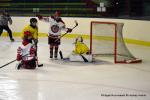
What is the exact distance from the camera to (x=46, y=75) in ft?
25.5

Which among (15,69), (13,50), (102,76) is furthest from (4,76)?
(13,50)

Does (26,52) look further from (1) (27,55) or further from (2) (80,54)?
(2) (80,54)

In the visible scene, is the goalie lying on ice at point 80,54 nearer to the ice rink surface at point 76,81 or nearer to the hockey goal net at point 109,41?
the ice rink surface at point 76,81

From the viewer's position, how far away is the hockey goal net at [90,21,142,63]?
956cm

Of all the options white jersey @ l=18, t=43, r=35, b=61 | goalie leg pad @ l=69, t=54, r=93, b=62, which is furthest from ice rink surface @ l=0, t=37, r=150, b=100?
white jersey @ l=18, t=43, r=35, b=61

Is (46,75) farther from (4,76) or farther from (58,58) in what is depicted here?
(58,58)

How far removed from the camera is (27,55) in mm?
8383

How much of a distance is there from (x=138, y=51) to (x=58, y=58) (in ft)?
8.17

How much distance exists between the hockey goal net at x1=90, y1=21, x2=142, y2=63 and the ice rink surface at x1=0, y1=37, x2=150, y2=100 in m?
0.26

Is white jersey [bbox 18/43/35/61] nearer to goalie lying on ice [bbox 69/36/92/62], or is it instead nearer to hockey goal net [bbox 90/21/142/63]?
goalie lying on ice [bbox 69/36/92/62]

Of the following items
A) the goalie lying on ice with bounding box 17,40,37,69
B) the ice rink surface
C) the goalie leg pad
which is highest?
the goalie lying on ice with bounding box 17,40,37,69

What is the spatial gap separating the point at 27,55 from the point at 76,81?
1.54 m

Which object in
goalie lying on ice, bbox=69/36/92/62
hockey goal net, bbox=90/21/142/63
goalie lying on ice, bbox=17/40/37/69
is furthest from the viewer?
hockey goal net, bbox=90/21/142/63

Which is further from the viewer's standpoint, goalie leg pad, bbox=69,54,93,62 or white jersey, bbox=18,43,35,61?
goalie leg pad, bbox=69,54,93,62
